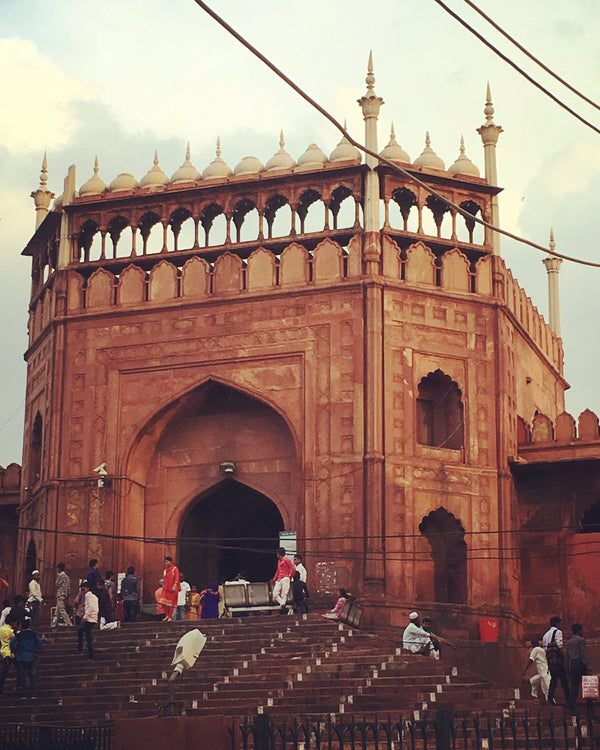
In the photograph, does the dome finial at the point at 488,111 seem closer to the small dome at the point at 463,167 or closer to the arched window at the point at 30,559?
the small dome at the point at 463,167

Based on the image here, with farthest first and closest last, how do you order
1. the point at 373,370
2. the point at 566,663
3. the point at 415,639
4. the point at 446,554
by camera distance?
the point at 446,554, the point at 373,370, the point at 415,639, the point at 566,663

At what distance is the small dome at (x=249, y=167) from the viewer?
22719 mm

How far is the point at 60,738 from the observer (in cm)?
1220

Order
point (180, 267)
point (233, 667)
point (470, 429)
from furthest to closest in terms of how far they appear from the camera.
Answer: point (180, 267) → point (470, 429) → point (233, 667)

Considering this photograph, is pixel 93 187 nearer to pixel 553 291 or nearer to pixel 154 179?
pixel 154 179

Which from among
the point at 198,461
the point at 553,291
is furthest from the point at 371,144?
the point at 553,291

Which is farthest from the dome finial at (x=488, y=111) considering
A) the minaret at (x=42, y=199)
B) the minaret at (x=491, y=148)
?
the minaret at (x=42, y=199)

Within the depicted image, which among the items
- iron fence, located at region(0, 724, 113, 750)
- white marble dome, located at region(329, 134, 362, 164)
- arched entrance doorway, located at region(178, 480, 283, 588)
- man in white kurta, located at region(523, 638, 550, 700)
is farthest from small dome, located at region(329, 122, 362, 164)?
iron fence, located at region(0, 724, 113, 750)

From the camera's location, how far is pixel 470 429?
70.8ft

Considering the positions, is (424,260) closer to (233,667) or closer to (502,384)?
(502,384)

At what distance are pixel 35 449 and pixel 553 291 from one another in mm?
9758

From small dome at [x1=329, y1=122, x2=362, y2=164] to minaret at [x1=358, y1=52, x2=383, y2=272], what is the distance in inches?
7.2

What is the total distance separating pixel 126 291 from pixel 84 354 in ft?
3.75

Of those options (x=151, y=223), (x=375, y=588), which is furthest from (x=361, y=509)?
(x=151, y=223)
